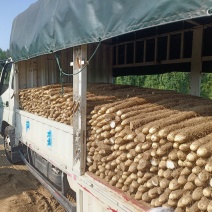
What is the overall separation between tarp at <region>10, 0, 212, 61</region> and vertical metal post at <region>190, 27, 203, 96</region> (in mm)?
3053

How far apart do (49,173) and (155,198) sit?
262cm

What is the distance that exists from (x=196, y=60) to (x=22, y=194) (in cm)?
453

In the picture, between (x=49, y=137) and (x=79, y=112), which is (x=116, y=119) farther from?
(x=49, y=137)

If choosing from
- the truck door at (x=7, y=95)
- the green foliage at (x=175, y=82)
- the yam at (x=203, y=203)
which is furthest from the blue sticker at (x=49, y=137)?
the green foliage at (x=175, y=82)

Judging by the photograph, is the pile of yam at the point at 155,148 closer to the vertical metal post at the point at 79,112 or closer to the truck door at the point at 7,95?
the vertical metal post at the point at 79,112

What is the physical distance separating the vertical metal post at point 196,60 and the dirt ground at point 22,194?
12.2 feet

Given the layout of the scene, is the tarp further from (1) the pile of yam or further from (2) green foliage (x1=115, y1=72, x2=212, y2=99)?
(2) green foliage (x1=115, y1=72, x2=212, y2=99)

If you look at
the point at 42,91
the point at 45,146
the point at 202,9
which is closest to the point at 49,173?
the point at 45,146

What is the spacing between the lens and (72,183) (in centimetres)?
355

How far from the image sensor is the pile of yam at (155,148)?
6.45 feet

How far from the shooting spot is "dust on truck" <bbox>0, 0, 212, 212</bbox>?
2.02 metres

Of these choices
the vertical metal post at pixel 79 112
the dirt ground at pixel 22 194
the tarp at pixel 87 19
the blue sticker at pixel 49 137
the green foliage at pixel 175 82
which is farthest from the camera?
the green foliage at pixel 175 82

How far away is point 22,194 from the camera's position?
208 inches

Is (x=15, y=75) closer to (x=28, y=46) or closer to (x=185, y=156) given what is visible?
(x=28, y=46)
